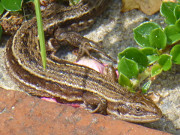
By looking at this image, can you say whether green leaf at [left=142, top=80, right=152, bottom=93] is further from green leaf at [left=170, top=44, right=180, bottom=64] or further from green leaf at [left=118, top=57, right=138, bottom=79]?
green leaf at [left=170, top=44, right=180, bottom=64]

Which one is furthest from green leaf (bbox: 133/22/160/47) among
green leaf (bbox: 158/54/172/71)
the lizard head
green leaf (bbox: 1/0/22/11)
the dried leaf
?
green leaf (bbox: 1/0/22/11)

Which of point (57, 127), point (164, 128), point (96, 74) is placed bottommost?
point (164, 128)

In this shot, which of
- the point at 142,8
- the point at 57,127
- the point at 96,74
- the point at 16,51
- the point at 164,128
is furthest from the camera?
the point at 142,8

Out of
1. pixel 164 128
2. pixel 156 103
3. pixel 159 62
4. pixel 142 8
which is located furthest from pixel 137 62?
pixel 142 8

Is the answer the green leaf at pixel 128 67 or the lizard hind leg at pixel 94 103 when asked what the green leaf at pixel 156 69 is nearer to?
the green leaf at pixel 128 67

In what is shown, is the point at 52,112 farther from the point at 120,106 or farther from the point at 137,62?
the point at 137,62

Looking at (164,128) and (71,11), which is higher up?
(71,11)

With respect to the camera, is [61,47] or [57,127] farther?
[61,47]
